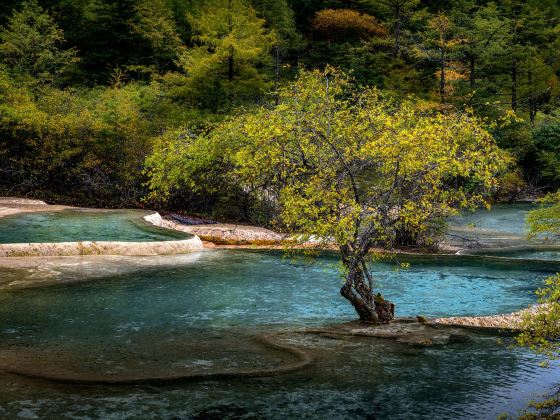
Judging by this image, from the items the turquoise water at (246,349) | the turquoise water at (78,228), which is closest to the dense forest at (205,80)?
the turquoise water at (78,228)

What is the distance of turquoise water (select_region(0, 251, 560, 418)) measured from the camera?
34.5 ft

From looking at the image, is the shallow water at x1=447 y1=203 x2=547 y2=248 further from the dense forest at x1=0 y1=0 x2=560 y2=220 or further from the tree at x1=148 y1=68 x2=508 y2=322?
the tree at x1=148 y1=68 x2=508 y2=322

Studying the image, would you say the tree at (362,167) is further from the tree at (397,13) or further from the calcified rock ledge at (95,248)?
the tree at (397,13)

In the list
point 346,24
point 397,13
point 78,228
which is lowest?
point 78,228

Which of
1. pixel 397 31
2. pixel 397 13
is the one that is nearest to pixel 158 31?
pixel 397 31

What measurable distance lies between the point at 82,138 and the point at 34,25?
2117cm

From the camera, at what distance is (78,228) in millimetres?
25844

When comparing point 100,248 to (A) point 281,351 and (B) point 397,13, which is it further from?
(B) point 397,13

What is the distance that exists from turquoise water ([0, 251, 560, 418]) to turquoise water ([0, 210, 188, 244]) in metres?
3.19

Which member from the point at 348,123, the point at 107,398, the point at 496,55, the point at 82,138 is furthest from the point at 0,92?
the point at 496,55

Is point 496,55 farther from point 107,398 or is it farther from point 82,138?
point 107,398

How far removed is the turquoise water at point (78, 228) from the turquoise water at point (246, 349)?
319 centimetres

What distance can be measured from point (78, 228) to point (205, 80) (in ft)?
56.8

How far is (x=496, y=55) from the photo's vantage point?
5484cm
